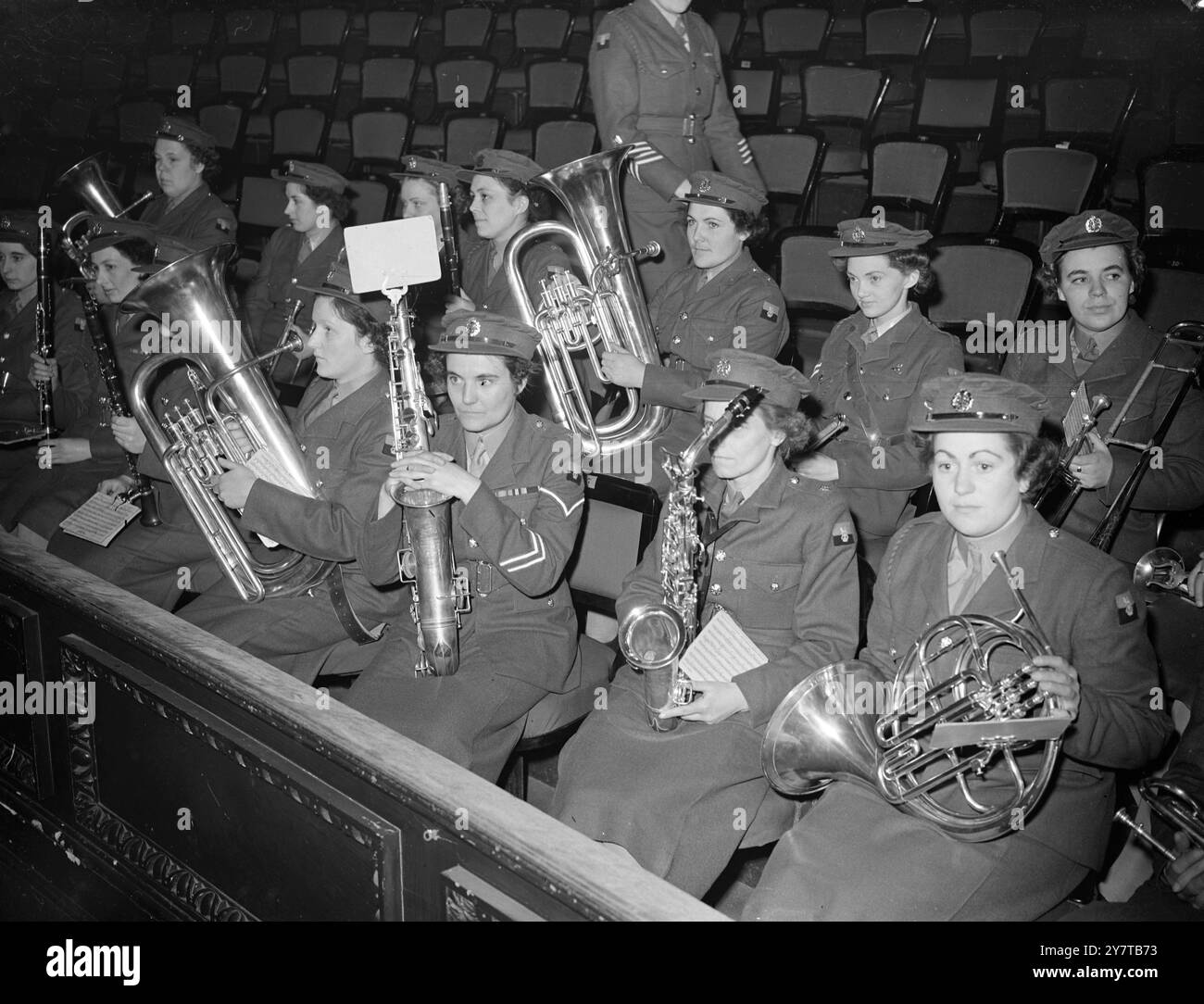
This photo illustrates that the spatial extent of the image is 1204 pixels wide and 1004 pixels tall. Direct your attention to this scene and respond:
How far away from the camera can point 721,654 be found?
2748 millimetres

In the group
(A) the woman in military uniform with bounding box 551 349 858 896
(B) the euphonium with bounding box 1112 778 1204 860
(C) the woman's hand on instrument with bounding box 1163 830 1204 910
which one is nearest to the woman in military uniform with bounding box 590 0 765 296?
(A) the woman in military uniform with bounding box 551 349 858 896

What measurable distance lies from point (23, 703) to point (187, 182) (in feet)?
12.5

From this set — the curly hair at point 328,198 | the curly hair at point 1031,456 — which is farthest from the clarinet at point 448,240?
the curly hair at point 1031,456

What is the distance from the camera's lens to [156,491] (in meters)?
4.26

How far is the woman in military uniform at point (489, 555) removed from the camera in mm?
2945

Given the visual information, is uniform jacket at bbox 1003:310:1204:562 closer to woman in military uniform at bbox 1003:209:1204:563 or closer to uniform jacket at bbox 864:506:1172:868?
woman in military uniform at bbox 1003:209:1204:563

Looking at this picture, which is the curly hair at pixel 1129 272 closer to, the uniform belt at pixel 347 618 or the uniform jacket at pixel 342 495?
the uniform jacket at pixel 342 495

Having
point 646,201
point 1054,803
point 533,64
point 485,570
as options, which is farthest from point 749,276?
point 533,64

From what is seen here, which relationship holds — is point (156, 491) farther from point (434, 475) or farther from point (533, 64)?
point (533, 64)

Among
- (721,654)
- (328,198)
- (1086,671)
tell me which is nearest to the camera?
(1086,671)

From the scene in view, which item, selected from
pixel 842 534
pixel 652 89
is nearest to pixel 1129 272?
pixel 842 534

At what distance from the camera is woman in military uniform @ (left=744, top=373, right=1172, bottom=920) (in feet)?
7.30

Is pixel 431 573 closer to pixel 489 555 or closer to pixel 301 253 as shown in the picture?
pixel 489 555
